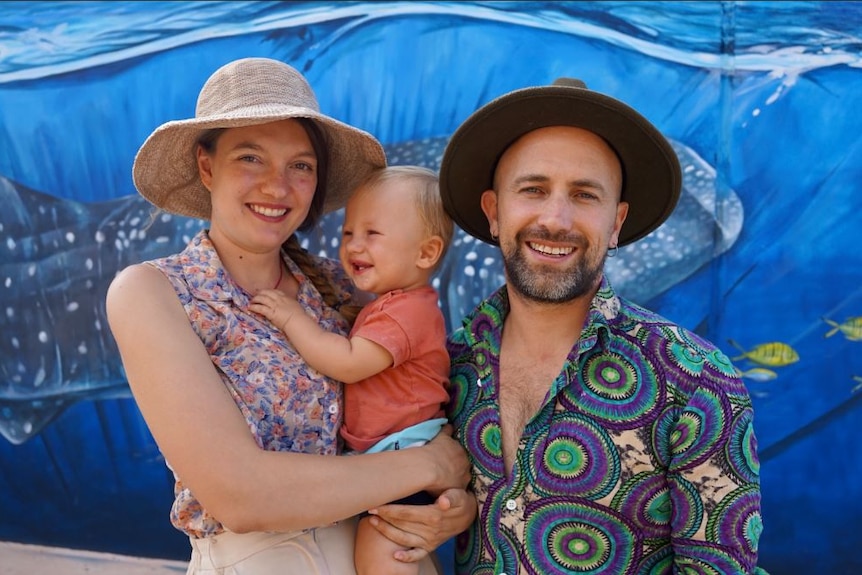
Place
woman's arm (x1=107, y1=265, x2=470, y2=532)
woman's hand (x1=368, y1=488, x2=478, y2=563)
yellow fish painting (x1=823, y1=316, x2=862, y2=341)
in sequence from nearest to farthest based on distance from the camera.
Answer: woman's arm (x1=107, y1=265, x2=470, y2=532), woman's hand (x1=368, y1=488, x2=478, y2=563), yellow fish painting (x1=823, y1=316, x2=862, y2=341)

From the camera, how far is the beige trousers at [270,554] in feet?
6.70

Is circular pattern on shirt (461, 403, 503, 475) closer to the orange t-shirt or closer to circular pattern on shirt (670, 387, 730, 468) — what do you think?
the orange t-shirt

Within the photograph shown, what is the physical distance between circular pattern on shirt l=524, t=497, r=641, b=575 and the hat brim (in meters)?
1.16

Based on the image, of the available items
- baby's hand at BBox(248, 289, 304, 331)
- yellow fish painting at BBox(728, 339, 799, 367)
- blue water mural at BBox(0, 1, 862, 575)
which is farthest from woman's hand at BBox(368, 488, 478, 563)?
yellow fish painting at BBox(728, 339, 799, 367)

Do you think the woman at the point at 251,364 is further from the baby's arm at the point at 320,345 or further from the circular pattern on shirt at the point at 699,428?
the circular pattern on shirt at the point at 699,428

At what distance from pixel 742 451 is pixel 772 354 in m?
2.01

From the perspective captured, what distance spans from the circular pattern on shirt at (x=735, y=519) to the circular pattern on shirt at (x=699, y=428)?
4.4 inches

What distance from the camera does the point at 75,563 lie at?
4418 millimetres

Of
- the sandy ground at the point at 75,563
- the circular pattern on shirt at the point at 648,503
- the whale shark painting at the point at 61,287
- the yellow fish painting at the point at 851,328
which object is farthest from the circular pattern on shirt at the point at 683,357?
the sandy ground at the point at 75,563

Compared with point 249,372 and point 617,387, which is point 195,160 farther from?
point 617,387

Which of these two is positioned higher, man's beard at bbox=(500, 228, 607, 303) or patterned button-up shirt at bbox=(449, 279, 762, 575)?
man's beard at bbox=(500, 228, 607, 303)

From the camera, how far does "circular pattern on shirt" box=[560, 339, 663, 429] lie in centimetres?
201

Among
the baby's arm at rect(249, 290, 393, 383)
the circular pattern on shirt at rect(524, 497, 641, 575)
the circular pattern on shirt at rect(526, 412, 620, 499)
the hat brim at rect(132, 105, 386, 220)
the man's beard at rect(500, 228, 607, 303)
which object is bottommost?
the circular pattern on shirt at rect(524, 497, 641, 575)

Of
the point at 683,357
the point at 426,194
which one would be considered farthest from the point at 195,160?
the point at 683,357
